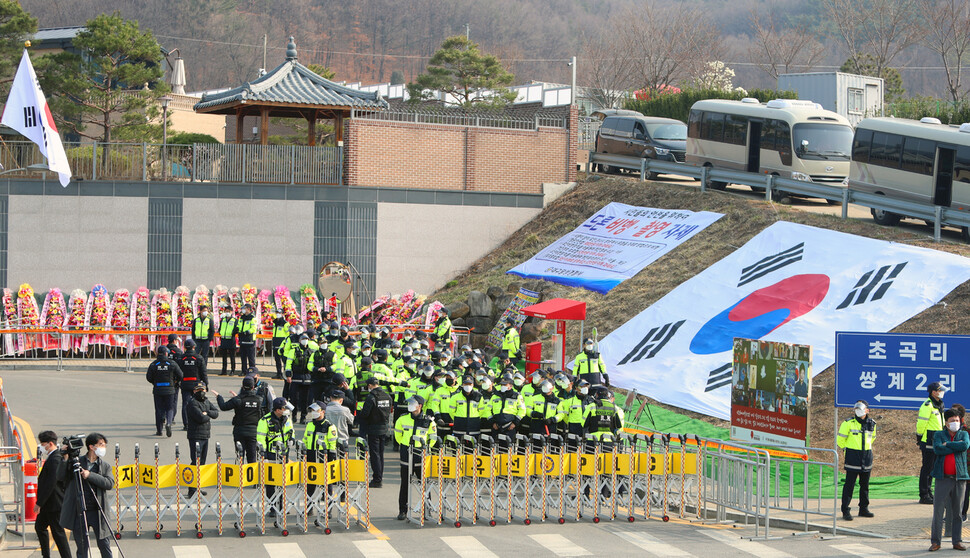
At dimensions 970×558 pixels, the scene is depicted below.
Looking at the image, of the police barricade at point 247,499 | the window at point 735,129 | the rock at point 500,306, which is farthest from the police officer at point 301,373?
the window at point 735,129

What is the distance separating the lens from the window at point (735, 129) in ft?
107

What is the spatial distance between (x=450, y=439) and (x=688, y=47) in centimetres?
5914

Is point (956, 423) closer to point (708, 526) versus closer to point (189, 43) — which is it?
point (708, 526)

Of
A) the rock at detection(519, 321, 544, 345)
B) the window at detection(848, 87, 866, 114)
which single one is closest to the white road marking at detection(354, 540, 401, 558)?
the rock at detection(519, 321, 544, 345)

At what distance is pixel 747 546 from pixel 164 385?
408 inches

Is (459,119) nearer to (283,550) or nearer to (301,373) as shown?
(301,373)

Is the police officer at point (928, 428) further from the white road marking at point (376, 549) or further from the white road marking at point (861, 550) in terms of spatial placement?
the white road marking at point (376, 549)

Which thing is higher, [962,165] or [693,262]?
[962,165]

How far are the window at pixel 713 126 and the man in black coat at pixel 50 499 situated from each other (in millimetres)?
26019

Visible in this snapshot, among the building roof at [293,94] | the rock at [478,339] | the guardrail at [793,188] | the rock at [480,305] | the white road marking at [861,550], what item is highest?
the building roof at [293,94]

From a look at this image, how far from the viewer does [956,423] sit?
43.0ft

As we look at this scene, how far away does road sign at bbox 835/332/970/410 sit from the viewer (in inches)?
634

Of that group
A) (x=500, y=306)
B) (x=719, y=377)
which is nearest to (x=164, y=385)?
(x=719, y=377)

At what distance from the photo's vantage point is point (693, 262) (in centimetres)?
2759
